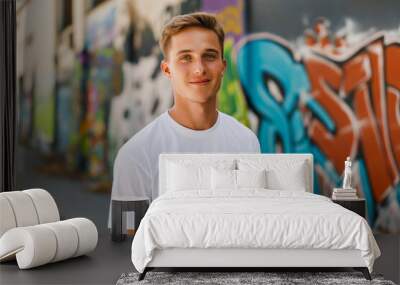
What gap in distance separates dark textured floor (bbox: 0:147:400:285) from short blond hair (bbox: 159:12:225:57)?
1.82 metres

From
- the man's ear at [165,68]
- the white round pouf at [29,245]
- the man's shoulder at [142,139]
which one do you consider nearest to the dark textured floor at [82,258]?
the white round pouf at [29,245]

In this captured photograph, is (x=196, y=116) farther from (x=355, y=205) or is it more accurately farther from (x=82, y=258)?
(x=82, y=258)

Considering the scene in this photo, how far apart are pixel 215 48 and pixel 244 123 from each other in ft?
2.93

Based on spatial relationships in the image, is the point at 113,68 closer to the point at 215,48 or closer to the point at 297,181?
the point at 215,48

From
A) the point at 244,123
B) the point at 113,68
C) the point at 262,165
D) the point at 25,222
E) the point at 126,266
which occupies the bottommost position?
the point at 126,266

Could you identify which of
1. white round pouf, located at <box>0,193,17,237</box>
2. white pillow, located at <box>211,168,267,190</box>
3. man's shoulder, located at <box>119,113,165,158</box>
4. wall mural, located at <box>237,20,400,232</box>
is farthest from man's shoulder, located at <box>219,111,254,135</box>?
white round pouf, located at <box>0,193,17,237</box>

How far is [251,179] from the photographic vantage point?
6441 millimetres

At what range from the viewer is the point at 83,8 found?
725cm

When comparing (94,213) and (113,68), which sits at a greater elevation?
(113,68)

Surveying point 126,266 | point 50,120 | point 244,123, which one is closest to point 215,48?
point 244,123

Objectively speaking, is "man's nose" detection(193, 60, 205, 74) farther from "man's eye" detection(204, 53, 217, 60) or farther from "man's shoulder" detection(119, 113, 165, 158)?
"man's shoulder" detection(119, 113, 165, 158)

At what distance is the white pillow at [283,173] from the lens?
21.5 ft

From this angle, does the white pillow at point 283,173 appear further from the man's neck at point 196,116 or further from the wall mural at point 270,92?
the man's neck at point 196,116

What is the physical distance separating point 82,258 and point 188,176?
1410 mm
